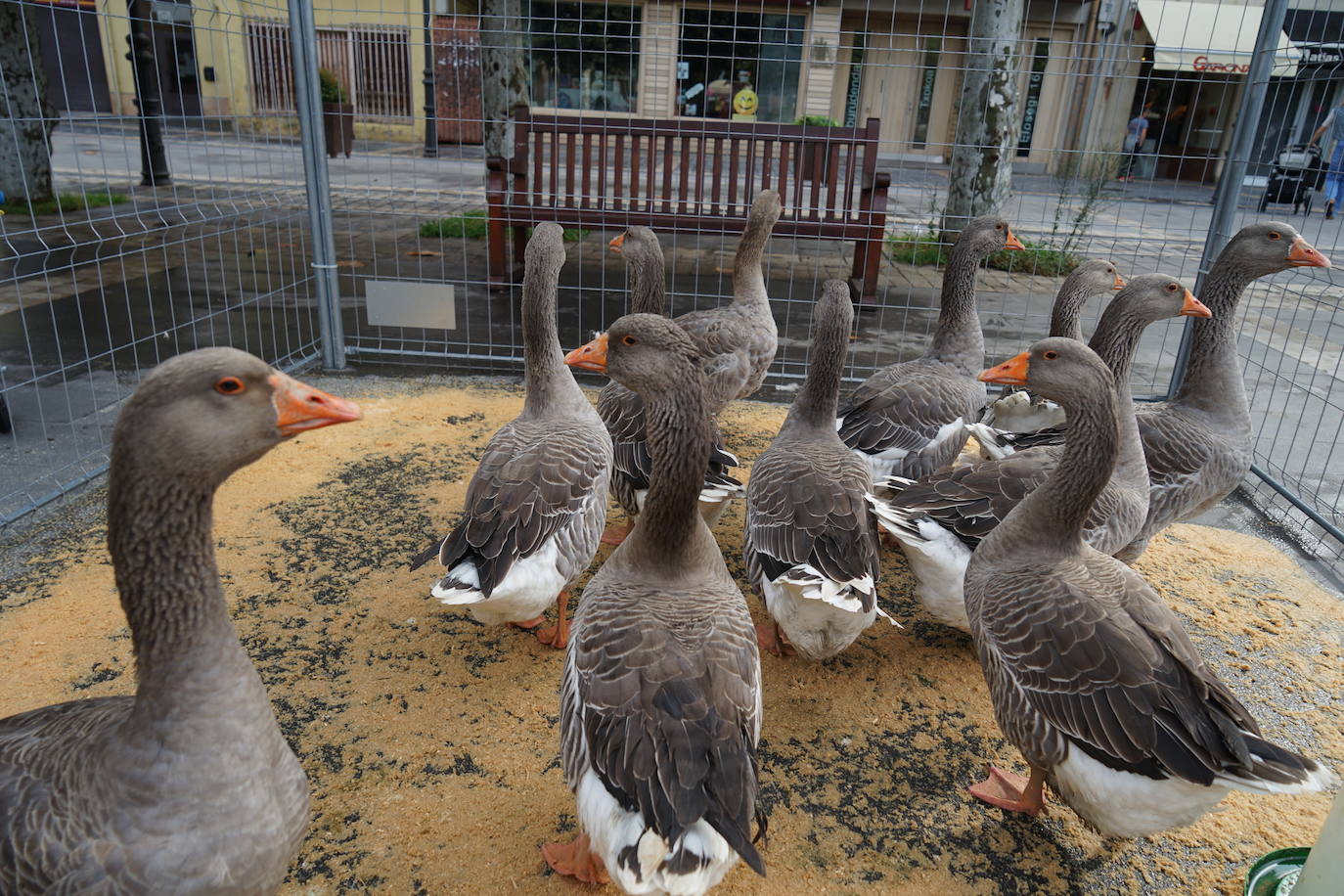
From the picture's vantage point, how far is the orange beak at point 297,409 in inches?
73.9

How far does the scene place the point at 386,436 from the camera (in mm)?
5527

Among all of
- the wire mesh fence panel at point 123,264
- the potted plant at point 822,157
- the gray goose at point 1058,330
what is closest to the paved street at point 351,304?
the wire mesh fence panel at point 123,264

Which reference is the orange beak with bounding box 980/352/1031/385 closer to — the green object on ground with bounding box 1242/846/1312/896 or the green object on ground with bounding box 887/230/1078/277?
the green object on ground with bounding box 1242/846/1312/896

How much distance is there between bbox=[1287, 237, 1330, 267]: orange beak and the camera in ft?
14.2

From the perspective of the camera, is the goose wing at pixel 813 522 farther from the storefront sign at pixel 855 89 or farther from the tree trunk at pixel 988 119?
the tree trunk at pixel 988 119

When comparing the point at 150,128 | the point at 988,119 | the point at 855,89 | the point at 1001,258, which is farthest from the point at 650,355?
the point at 855,89

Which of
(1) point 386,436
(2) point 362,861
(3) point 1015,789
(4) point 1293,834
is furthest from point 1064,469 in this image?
(1) point 386,436

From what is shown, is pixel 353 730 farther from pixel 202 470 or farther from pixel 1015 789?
pixel 1015 789

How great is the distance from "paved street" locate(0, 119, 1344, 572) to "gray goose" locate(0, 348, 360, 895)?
278cm

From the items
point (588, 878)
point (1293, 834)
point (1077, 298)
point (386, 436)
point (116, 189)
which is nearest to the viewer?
point (588, 878)

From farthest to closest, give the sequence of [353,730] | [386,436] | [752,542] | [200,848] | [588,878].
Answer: [386,436]
[752,542]
[353,730]
[588,878]
[200,848]

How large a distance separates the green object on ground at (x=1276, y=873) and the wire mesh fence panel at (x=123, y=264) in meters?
5.05

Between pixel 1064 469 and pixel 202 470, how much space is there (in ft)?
8.75

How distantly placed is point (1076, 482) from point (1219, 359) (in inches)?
84.2
